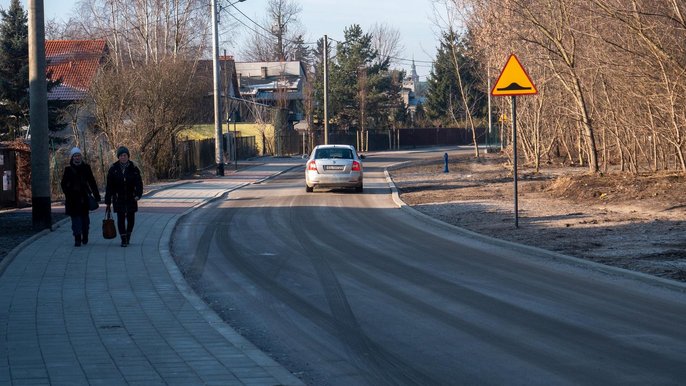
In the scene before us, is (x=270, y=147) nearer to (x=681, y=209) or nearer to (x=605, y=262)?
(x=681, y=209)

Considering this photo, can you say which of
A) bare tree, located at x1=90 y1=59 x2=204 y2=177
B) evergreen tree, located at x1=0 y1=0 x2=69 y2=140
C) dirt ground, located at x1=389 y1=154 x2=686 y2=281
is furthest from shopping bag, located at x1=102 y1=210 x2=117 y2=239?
evergreen tree, located at x1=0 y1=0 x2=69 y2=140

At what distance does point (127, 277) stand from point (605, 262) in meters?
6.41

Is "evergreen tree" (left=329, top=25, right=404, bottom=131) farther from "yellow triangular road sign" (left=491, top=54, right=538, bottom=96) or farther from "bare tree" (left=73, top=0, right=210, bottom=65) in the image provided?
"yellow triangular road sign" (left=491, top=54, right=538, bottom=96)

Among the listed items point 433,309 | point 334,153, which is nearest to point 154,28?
point 334,153

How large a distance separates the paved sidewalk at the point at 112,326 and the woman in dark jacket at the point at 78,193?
36cm

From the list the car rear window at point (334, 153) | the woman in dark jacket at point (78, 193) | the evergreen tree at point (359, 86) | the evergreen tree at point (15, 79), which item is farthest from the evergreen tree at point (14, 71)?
the evergreen tree at point (359, 86)

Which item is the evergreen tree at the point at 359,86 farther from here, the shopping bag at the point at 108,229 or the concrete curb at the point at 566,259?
the shopping bag at the point at 108,229

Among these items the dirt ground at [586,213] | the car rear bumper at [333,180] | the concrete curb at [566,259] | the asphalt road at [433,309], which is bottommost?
the asphalt road at [433,309]

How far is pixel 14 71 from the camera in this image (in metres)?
42.0

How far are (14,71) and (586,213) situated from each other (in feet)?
108

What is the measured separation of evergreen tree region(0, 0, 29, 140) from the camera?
40.7 m

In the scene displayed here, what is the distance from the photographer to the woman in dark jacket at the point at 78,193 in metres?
13.5

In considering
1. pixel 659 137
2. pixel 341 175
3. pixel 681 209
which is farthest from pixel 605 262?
pixel 341 175

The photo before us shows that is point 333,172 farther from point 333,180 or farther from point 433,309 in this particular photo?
point 433,309
